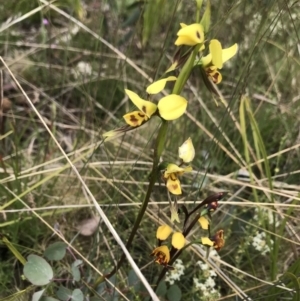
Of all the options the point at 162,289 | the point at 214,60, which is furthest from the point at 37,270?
the point at 214,60

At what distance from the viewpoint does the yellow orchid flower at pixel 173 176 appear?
69 cm

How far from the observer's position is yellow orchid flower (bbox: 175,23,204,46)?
0.62 metres

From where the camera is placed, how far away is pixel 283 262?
1058mm

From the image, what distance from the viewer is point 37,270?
2.75 ft

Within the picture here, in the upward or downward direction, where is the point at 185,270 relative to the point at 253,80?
downward

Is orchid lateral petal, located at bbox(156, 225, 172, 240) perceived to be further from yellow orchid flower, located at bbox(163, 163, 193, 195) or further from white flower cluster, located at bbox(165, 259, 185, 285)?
white flower cluster, located at bbox(165, 259, 185, 285)

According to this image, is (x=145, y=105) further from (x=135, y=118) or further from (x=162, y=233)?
(x=162, y=233)

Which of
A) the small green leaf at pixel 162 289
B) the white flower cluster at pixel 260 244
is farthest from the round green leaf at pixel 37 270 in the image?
the white flower cluster at pixel 260 244

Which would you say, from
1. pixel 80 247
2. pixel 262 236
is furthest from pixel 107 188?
pixel 262 236

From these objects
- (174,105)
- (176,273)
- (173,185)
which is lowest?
(176,273)

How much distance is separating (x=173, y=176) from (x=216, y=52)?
16cm

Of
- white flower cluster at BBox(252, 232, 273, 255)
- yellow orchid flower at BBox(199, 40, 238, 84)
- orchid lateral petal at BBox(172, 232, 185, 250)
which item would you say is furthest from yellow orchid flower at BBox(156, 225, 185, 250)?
white flower cluster at BBox(252, 232, 273, 255)

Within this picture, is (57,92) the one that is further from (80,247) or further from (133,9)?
(80,247)

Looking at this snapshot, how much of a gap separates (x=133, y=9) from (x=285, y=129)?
57 centimetres
